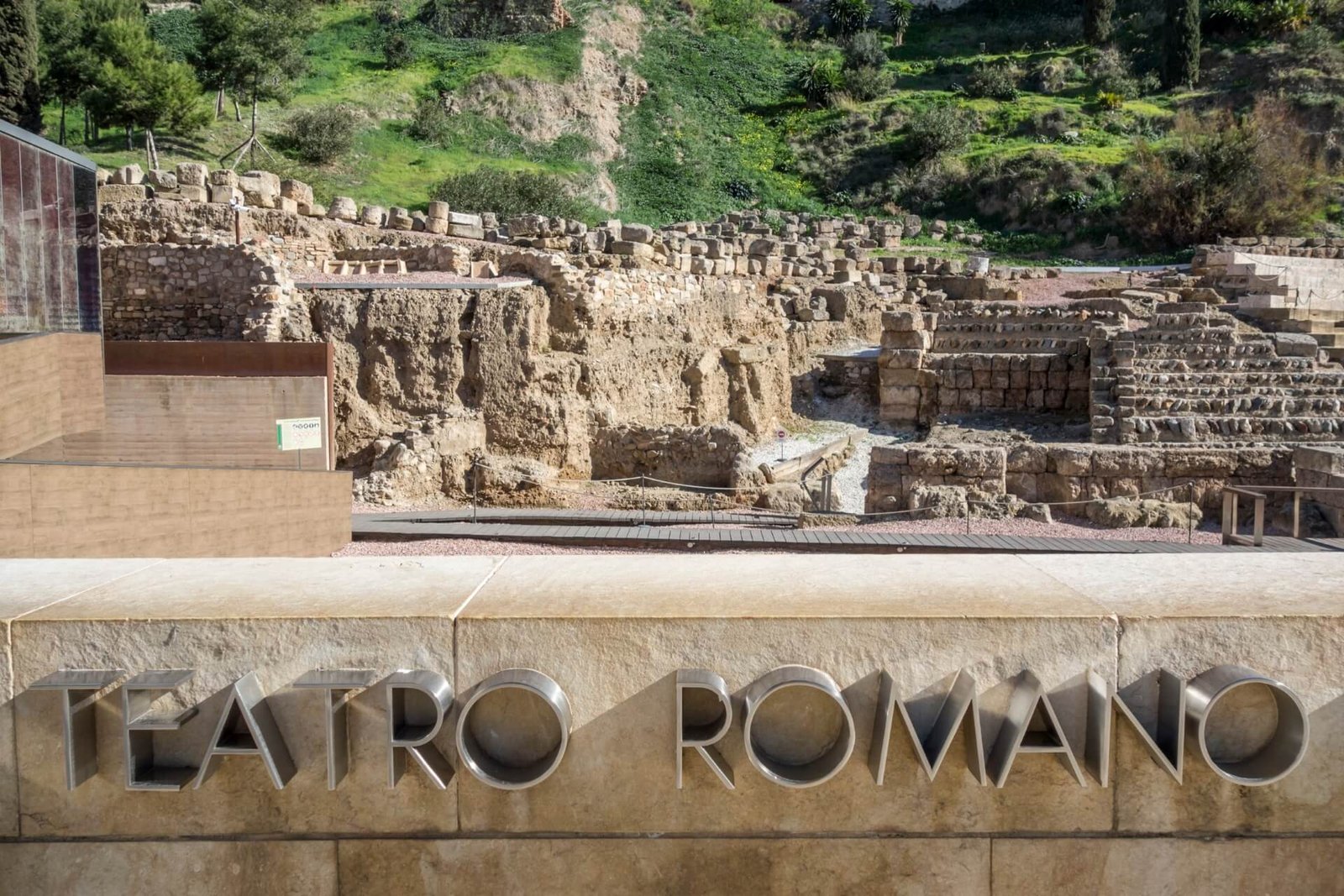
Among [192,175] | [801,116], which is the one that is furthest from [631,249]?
[801,116]

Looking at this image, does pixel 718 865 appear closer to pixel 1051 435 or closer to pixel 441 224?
pixel 1051 435

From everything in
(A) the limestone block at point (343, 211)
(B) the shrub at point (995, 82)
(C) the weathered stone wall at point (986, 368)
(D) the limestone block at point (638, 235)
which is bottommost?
(C) the weathered stone wall at point (986, 368)

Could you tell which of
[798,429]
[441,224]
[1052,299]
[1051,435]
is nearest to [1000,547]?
[1051,435]

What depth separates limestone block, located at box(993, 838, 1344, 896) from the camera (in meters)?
2.69

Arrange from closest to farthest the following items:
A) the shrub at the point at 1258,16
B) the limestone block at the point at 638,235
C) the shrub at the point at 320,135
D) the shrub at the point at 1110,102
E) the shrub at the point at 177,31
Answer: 1. the limestone block at the point at 638,235
2. the shrub at the point at 320,135
3. the shrub at the point at 177,31
4. the shrub at the point at 1110,102
5. the shrub at the point at 1258,16

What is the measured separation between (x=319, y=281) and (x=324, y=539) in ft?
23.8

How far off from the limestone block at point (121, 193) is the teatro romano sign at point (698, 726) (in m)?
16.1

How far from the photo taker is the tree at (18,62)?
24797mm

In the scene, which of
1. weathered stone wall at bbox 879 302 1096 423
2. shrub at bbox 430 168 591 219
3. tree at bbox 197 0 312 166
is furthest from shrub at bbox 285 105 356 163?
weathered stone wall at bbox 879 302 1096 423

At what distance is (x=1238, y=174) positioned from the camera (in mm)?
33156

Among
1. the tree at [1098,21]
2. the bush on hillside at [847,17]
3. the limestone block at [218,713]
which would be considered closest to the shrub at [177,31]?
the bush on hillside at [847,17]

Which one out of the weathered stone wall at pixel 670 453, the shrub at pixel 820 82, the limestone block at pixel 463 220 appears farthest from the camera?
the shrub at pixel 820 82

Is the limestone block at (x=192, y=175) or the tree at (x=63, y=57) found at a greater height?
the tree at (x=63, y=57)

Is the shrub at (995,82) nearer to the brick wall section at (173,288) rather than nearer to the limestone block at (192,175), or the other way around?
the limestone block at (192,175)
